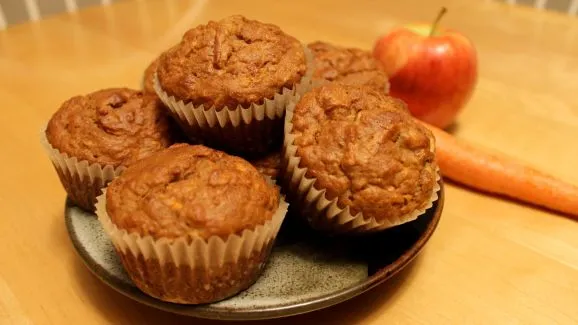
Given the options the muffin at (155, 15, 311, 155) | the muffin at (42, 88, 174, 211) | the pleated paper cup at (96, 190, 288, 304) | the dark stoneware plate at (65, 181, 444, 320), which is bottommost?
the dark stoneware plate at (65, 181, 444, 320)

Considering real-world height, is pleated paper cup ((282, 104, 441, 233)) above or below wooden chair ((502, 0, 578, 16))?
above

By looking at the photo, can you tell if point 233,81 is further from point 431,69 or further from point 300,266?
point 431,69

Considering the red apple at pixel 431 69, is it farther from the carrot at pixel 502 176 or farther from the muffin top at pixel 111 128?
the muffin top at pixel 111 128

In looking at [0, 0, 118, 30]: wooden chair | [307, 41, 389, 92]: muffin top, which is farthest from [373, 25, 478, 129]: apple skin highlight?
[0, 0, 118, 30]: wooden chair

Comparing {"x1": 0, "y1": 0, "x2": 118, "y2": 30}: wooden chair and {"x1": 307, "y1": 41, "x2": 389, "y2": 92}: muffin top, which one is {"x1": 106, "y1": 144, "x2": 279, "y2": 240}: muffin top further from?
{"x1": 0, "y1": 0, "x2": 118, "y2": 30}: wooden chair

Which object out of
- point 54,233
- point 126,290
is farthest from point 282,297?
point 54,233

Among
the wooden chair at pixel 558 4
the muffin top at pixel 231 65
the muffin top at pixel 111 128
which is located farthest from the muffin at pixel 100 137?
the wooden chair at pixel 558 4
